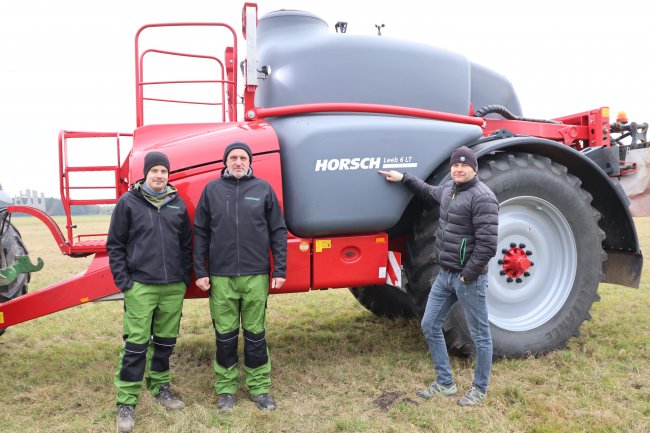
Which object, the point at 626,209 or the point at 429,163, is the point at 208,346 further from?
the point at 626,209

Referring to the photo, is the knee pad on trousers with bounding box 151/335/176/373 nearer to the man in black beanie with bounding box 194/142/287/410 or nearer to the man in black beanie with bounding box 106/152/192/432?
the man in black beanie with bounding box 106/152/192/432

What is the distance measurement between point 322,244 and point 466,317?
41.9 inches

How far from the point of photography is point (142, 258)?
3277 mm

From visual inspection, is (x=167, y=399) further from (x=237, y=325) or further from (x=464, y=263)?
(x=464, y=263)

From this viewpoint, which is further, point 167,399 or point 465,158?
point 167,399

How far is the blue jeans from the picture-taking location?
335 cm

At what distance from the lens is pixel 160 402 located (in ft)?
11.4

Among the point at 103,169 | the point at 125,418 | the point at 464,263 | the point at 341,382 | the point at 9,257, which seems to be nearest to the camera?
the point at 125,418

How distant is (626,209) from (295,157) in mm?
2976

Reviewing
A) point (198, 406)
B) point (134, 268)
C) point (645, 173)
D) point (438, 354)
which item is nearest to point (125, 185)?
point (134, 268)

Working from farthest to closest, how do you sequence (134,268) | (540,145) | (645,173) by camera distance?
(645,173)
(540,145)
(134,268)

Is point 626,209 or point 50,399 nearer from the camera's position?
point 50,399

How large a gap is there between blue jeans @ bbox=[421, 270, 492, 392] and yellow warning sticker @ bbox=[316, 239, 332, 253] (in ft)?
2.49

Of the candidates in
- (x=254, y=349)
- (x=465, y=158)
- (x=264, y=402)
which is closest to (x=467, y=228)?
(x=465, y=158)
